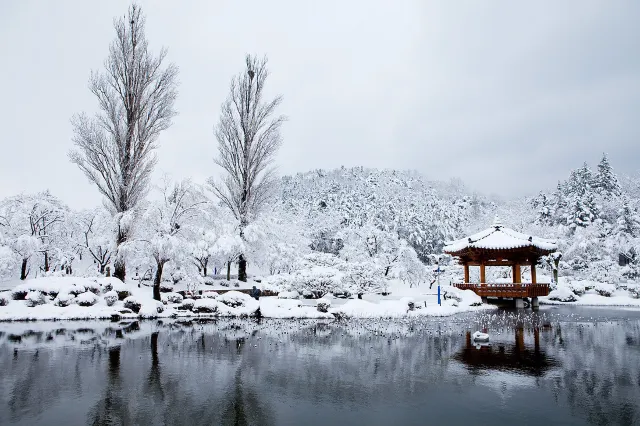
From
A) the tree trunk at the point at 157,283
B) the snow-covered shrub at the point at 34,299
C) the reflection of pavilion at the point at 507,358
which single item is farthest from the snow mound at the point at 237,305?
the reflection of pavilion at the point at 507,358

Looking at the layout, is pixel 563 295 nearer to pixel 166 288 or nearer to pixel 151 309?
pixel 166 288

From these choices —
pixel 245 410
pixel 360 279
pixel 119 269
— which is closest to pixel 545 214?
pixel 360 279

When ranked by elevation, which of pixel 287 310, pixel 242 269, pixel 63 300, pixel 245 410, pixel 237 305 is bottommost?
pixel 245 410

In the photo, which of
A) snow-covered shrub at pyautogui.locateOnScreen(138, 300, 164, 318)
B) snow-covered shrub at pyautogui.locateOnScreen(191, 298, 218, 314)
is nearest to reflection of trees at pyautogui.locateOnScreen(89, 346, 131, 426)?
snow-covered shrub at pyautogui.locateOnScreen(138, 300, 164, 318)

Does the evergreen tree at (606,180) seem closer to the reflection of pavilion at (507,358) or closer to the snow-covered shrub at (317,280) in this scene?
the snow-covered shrub at (317,280)

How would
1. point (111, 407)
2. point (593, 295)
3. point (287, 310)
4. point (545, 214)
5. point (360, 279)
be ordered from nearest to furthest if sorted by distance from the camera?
point (111, 407), point (287, 310), point (360, 279), point (593, 295), point (545, 214)

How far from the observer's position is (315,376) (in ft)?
30.0

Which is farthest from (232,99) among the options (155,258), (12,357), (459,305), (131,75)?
(12,357)

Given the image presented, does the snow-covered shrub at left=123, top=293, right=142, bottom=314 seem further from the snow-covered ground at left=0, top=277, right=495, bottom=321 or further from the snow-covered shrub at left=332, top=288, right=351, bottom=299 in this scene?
the snow-covered shrub at left=332, top=288, right=351, bottom=299

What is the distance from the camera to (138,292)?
22312 mm

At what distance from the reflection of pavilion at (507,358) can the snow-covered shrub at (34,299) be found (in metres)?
18.1

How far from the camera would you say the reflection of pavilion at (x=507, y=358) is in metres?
9.88

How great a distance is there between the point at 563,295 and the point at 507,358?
23.7m

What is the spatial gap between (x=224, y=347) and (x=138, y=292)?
1209 centimetres
